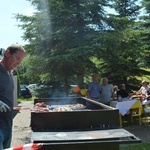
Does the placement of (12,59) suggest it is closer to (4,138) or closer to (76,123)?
(4,138)

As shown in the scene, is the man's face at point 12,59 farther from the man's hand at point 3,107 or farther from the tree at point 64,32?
the tree at point 64,32

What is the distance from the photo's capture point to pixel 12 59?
318 centimetres

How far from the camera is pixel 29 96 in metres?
31.0

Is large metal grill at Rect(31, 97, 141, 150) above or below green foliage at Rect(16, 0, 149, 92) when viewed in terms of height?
below

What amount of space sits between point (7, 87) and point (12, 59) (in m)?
0.28

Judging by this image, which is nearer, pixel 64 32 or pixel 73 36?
pixel 64 32

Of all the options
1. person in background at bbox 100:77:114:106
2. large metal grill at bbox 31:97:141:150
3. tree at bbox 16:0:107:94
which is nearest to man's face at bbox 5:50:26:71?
large metal grill at bbox 31:97:141:150

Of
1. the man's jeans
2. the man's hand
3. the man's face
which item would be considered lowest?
the man's jeans

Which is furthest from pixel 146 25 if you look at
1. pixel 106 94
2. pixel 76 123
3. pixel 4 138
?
pixel 4 138

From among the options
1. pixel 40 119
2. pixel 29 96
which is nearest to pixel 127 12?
pixel 29 96

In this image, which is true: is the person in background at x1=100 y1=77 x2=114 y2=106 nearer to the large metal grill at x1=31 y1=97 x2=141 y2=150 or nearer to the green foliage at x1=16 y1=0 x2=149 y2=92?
the green foliage at x1=16 y1=0 x2=149 y2=92

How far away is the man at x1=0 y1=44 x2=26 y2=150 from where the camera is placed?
3104 mm

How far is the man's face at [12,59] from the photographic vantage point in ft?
10.4

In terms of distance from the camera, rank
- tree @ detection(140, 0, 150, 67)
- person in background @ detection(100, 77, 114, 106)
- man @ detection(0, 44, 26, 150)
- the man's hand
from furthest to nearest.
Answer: tree @ detection(140, 0, 150, 67) < person in background @ detection(100, 77, 114, 106) < man @ detection(0, 44, 26, 150) < the man's hand
